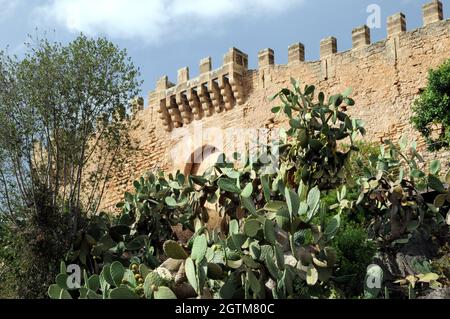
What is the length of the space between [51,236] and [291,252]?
17.5 feet

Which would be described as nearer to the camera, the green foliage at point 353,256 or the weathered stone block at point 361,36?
the green foliage at point 353,256

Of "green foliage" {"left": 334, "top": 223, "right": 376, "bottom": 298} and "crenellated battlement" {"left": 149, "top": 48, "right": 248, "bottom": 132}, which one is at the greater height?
"crenellated battlement" {"left": 149, "top": 48, "right": 248, "bottom": 132}

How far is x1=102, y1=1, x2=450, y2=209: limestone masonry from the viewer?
1811 cm

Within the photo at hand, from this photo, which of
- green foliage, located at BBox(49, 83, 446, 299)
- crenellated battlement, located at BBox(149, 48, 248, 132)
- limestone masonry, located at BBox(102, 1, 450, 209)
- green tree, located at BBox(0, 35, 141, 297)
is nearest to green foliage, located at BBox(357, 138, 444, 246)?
green foliage, located at BBox(49, 83, 446, 299)

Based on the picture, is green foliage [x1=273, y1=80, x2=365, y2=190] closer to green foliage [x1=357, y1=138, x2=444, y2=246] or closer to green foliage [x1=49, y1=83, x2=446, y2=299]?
green foliage [x1=49, y1=83, x2=446, y2=299]

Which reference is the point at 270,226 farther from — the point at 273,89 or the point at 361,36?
the point at 273,89

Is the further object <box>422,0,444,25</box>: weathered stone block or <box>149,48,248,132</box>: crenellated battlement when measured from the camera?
<box>149,48,248,132</box>: crenellated battlement

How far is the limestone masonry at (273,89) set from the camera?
18.1 metres

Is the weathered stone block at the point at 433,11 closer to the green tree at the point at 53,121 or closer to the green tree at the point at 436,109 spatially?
the green tree at the point at 436,109

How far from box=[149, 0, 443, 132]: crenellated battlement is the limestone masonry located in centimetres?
2

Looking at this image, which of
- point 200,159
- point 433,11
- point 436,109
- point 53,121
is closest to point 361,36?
point 433,11

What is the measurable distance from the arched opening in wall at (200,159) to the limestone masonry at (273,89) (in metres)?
0.09

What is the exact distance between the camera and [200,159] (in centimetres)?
2270

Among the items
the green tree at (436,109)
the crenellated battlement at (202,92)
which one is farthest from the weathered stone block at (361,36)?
the crenellated battlement at (202,92)
